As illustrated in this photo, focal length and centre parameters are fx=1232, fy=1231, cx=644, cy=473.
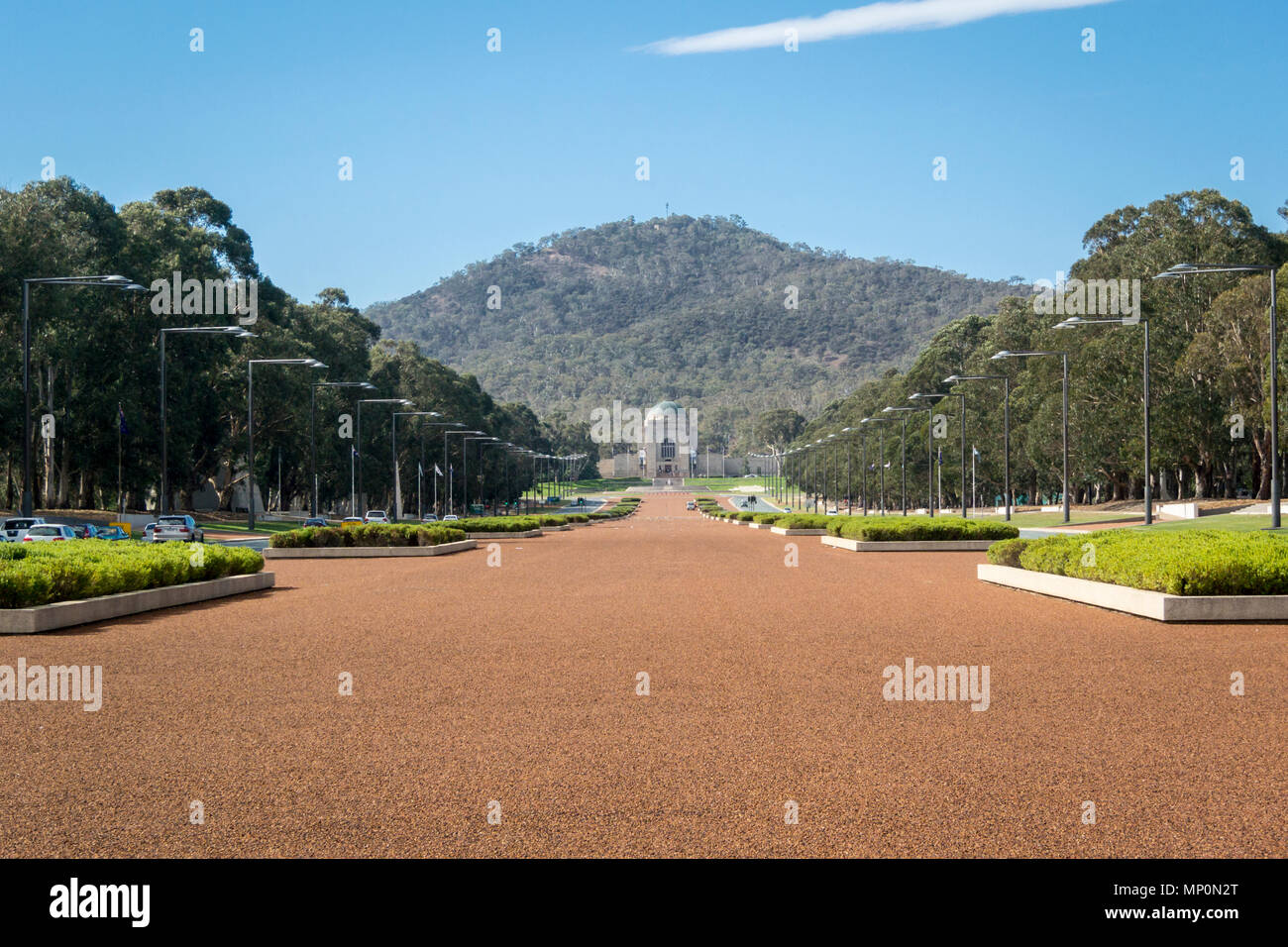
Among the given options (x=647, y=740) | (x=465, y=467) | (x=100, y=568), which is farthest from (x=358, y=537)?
(x=465, y=467)

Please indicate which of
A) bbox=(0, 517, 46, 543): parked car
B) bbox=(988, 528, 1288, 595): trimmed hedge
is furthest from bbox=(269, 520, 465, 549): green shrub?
bbox=(988, 528, 1288, 595): trimmed hedge

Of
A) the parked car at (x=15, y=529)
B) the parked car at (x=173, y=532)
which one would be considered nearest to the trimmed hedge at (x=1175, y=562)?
the parked car at (x=15, y=529)

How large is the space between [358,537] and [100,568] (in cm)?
1796

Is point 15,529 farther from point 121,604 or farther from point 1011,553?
point 1011,553

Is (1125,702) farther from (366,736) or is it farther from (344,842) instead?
(344,842)

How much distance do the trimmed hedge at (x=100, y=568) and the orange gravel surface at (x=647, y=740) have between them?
31.0 inches

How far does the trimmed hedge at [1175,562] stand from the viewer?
54.0ft

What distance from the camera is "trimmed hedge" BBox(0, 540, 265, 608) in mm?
16141

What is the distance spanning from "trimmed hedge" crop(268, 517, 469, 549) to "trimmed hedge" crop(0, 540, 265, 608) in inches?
446

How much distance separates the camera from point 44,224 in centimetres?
4825

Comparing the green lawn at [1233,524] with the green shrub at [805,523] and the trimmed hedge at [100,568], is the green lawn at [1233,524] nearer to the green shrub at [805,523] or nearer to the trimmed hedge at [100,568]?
the green shrub at [805,523]

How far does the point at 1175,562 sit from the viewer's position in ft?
55.2

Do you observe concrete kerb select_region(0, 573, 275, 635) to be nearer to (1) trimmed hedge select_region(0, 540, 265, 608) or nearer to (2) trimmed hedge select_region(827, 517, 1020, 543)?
(1) trimmed hedge select_region(0, 540, 265, 608)
